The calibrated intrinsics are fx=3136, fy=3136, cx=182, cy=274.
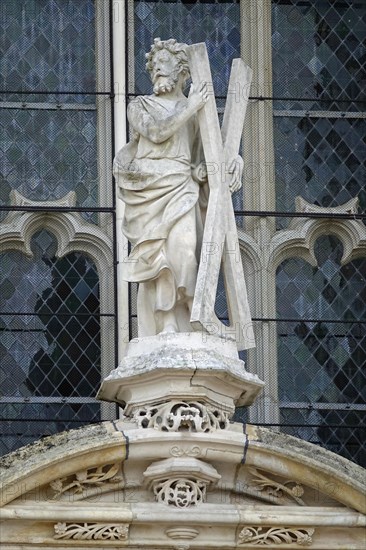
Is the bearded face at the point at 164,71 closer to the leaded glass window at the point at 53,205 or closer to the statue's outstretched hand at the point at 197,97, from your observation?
the statue's outstretched hand at the point at 197,97

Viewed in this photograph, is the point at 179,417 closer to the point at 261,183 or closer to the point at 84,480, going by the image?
the point at 84,480

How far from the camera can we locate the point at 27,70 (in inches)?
735

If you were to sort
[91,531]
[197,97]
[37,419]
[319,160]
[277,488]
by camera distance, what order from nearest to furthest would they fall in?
[91,531], [277,488], [197,97], [37,419], [319,160]

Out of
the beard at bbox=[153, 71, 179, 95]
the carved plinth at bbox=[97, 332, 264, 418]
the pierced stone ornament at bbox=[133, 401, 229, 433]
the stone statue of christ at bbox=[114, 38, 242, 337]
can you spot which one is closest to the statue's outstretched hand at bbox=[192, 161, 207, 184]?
the stone statue of christ at bbox=[114, 38, 242, 337]

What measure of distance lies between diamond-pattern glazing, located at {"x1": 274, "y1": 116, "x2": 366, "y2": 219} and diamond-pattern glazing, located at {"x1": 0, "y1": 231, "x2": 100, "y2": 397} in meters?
1.35

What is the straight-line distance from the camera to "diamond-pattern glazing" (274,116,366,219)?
18.6m

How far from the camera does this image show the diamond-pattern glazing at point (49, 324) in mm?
18000

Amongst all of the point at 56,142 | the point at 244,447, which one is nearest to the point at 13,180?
the point at 56,142

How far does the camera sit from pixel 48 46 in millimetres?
18750

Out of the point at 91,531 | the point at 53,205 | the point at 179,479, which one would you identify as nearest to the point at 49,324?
the point at 53,205

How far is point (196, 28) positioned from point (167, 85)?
6.96 ft

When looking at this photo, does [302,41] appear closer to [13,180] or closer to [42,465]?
[13,180]

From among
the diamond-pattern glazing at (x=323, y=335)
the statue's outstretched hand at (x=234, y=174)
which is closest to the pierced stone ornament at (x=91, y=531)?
the statue's outstretched hand at (x=234, y=174)

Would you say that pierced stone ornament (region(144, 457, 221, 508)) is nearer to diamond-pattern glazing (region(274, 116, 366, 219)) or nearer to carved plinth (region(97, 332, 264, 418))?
carved plinth (region(97, 332, 264, 418))
